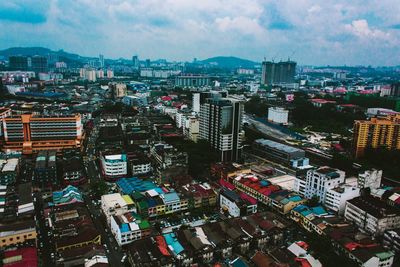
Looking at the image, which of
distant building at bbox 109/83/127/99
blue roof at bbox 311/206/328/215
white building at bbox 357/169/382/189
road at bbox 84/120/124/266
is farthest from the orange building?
distant building at bbox 109/83/127/99

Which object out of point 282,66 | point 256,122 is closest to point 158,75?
point 282,66

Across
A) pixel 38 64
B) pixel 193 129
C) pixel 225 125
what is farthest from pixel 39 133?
pixel 38 64

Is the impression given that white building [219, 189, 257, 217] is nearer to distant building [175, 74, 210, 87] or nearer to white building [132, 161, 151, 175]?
white building [132, 161, 151, 175]

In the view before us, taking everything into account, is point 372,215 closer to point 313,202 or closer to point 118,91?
point 313,202

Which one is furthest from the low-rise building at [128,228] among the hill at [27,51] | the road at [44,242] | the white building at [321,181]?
the hill at [27,51]

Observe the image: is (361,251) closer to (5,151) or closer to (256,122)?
(5,151)
